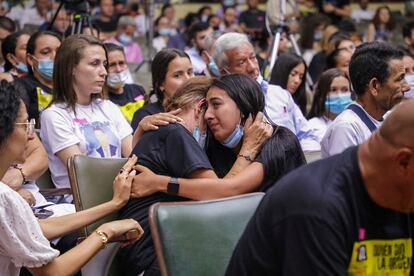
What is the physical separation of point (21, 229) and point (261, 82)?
282cm

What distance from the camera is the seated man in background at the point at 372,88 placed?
383 centimetres

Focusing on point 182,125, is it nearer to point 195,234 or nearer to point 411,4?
point 195,234

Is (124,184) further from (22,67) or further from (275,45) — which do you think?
(275,45)

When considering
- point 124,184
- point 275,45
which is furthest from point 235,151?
point 275,45

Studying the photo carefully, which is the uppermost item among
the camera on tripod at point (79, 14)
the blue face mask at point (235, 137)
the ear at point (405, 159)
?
the camera on tripod at point (79, 14)

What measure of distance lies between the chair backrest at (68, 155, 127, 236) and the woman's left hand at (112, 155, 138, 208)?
164 millimetres

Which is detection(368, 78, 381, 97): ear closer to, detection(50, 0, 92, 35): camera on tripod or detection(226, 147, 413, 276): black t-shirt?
detection(226, 147, 413, 276): black t-shirt

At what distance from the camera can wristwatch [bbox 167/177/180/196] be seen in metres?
3.12

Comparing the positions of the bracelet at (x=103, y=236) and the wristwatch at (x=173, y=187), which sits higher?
the wristwatch at (x=173, y=187)

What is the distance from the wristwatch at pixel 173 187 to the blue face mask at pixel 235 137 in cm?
44

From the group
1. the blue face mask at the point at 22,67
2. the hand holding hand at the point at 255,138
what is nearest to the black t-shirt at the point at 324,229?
the hand holding hand at the point at 255,138

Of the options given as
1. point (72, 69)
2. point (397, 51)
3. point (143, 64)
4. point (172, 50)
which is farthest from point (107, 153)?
point (143, 64)

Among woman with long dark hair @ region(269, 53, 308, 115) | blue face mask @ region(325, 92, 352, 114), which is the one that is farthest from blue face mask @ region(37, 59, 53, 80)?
blue face mask @ region(325, 92, 352, 114)

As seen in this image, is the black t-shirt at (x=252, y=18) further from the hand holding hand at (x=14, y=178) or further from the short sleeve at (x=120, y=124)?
the hand holding hand at (x=14, y=178)
